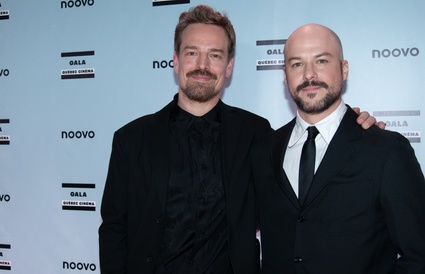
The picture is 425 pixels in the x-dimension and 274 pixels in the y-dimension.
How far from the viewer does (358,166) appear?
1612 millimetres

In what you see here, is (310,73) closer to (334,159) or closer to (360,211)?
(334,159)

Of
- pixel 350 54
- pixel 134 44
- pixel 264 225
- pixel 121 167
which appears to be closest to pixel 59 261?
pixel 121 167

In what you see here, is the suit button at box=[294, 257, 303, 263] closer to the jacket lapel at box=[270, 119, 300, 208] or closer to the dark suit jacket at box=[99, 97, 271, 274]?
the jacket lapel at box=[270, 119, 300, 208]

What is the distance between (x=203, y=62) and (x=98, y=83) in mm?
1206

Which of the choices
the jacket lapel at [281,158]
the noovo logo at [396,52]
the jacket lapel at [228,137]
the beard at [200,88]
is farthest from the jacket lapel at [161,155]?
the noovo logo at [396,52]

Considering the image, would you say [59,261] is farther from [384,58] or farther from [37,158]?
[384,58]

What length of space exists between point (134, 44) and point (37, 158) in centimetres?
114

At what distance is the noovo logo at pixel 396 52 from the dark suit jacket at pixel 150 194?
1.00m

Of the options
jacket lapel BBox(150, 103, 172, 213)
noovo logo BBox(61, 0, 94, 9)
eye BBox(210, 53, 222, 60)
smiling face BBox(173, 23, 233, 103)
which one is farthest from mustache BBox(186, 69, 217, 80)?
noovo logo BBox(61, 0, 94, 9)

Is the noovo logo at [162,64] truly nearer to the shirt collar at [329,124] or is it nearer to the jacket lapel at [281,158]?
the jacket lapel at [281,158]

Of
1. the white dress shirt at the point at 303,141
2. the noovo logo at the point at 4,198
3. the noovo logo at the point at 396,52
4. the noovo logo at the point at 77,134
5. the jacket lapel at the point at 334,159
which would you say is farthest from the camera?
the noovo logo at the point at 4,198

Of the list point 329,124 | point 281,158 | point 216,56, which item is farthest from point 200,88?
point 329,124

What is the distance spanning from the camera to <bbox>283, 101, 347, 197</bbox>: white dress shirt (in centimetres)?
173

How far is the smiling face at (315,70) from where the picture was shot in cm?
174
